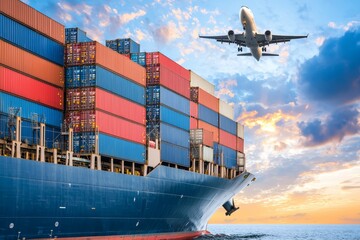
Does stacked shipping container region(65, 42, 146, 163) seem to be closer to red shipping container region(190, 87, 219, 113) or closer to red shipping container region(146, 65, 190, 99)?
red shipping container region(146, 65, 190, 99)

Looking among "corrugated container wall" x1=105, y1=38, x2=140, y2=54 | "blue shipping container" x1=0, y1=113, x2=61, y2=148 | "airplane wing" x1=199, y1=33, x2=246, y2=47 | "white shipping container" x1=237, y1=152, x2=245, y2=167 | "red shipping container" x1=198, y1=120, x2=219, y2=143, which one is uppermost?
"airplane wing" x1=199, y1=33, x2=246, y2=47

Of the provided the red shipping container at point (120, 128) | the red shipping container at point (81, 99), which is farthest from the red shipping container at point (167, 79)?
the red shipping container at point (81, 99)

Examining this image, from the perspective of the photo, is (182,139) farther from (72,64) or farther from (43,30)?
Result: (43,30)

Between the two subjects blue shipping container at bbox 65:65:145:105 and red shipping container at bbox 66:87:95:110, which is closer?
red shipping container at bbox 66:87:95:110

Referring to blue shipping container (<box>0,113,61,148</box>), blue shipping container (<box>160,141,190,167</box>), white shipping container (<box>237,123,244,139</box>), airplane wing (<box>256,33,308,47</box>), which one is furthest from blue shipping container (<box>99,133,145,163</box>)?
white shipping container (<box>237,123,244,139</box>)

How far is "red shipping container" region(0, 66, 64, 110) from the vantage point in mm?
40612

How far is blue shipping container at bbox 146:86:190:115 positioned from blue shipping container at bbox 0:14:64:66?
11432 mm

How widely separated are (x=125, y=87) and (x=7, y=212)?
17499 mm

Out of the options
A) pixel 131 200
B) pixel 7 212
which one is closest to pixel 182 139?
pixel 131 200

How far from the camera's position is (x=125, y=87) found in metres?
51.2

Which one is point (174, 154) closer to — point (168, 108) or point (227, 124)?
point (168, 108)

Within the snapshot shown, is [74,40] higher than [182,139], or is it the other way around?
[74,40]

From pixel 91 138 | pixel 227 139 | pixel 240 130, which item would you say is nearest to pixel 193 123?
pixel 227 139

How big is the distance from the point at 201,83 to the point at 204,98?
4.03 m
